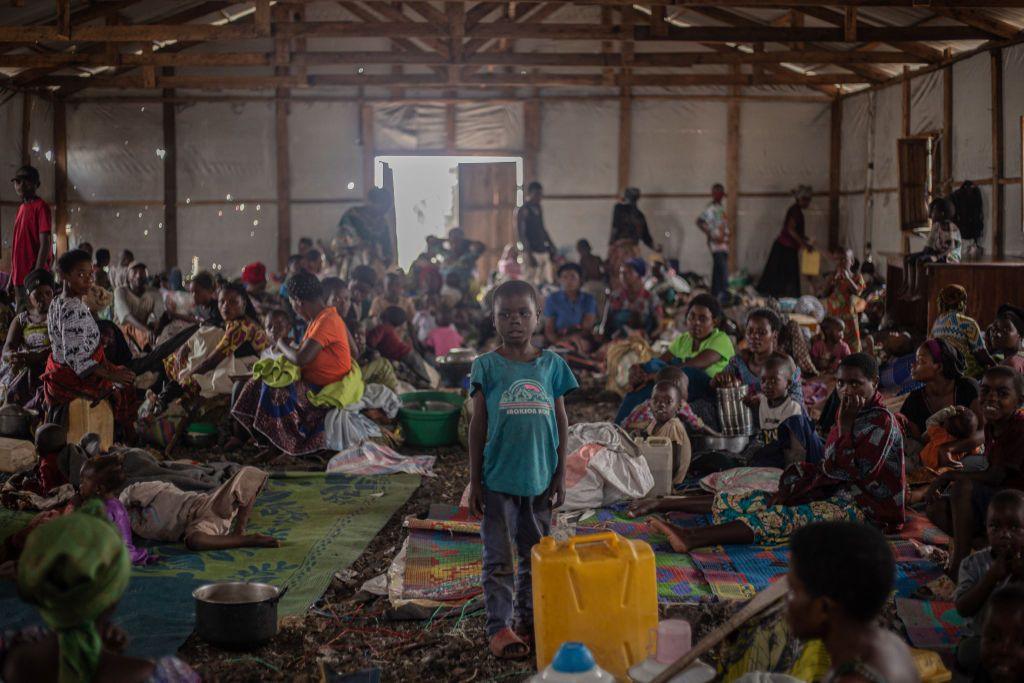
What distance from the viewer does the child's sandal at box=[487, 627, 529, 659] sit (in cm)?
349

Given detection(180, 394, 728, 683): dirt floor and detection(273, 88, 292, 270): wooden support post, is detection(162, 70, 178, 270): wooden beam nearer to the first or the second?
detection(273, 88, 292, 270): wooden support post

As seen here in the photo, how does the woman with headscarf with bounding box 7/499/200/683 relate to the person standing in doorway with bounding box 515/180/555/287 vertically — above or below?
below

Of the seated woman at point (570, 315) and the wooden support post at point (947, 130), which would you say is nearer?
the seated woman at point (570, 315)

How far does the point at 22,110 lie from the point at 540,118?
7.79 m

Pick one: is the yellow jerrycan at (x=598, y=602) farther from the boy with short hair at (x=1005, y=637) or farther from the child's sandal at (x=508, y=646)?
the boy with short hair at (x=1005, y=637)

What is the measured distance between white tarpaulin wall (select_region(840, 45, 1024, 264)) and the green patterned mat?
9.04 m

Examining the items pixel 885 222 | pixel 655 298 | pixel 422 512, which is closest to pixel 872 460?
pixel 422 512

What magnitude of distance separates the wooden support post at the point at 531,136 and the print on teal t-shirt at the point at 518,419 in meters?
13.5

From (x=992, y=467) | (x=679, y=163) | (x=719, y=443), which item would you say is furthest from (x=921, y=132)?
(x=992, y=467)

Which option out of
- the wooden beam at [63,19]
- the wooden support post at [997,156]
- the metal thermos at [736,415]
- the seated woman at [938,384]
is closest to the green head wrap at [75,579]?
the metal thermos at [736,415]

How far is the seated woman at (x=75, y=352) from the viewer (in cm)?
548

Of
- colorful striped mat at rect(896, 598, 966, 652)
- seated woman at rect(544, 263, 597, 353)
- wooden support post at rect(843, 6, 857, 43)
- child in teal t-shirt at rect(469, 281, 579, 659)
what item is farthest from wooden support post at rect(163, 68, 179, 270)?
colorful striped mat at rect(896, 598, 966, 652)

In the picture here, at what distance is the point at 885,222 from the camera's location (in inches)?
606

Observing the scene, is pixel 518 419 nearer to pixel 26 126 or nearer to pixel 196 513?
pixel 196 513
